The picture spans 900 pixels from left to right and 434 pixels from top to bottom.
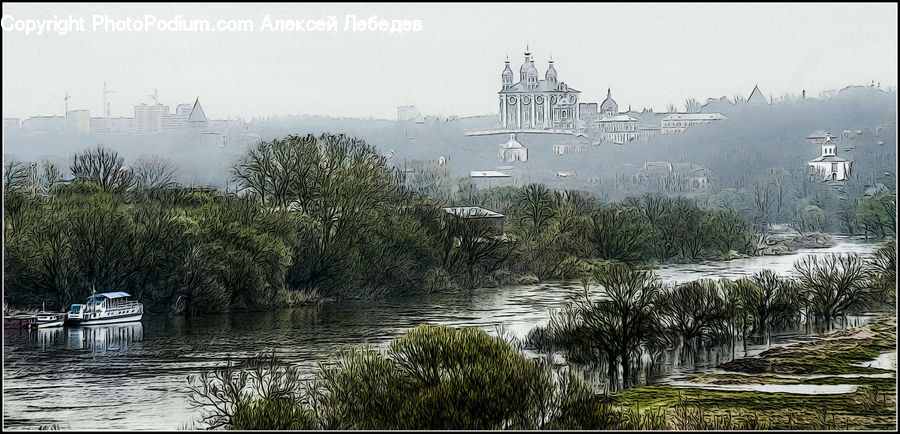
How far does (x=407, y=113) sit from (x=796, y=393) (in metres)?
11.9

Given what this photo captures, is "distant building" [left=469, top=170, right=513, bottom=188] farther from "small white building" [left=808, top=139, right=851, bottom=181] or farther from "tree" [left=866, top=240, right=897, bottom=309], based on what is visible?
"tree" [left=866, top=240, right=897, bottom=309]

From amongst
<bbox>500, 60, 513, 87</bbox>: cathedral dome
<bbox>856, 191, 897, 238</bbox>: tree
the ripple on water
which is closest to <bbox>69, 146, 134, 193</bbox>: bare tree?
<bbox>500, 60, 513, 87</bbox>: cathedral dome

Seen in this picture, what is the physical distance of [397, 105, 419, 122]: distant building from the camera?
1984cm

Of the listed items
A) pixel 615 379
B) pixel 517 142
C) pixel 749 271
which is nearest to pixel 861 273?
pixel 749 271

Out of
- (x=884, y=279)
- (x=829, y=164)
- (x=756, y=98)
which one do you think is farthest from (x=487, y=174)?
(x=884, y=279)

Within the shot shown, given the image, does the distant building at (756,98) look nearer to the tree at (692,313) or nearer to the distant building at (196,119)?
the tree at (692,313)

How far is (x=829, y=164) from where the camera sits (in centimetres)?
2302

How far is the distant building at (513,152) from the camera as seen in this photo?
21828 millimetres

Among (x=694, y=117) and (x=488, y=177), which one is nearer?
(x=694, y=117)

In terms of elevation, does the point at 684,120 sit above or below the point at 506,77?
below

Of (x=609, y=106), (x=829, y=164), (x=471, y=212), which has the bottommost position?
(x=471, y=212)

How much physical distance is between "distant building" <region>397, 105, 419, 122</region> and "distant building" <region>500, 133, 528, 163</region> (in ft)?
8.11

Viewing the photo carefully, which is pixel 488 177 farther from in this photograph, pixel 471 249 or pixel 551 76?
pixel 471 249

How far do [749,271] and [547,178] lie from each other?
5610mm
